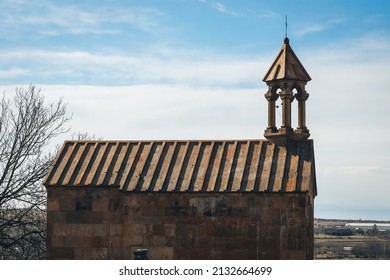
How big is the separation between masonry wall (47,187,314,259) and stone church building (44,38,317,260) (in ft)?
0.08

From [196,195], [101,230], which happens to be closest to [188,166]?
[196,195]

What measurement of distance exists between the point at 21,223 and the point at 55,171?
17.3ft

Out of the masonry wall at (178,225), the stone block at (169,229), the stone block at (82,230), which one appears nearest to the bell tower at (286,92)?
the masonry wall at (178,225)

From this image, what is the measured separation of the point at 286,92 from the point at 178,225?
14.4 ft

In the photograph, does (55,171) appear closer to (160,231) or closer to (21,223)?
(160,231)

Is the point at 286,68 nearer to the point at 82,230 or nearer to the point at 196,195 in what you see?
the point at 196,195

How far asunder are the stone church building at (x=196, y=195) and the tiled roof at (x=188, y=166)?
0.03 meters

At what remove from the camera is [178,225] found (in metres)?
19.1

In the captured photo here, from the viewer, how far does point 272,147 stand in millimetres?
19891

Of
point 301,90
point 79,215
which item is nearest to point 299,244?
point 301,90

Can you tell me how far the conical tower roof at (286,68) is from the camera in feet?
66.5

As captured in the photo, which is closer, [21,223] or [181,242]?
[181,242]

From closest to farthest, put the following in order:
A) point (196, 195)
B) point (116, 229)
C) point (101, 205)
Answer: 1. point (196, 195)
2. point (116, 229)
3. point (101, 205)
